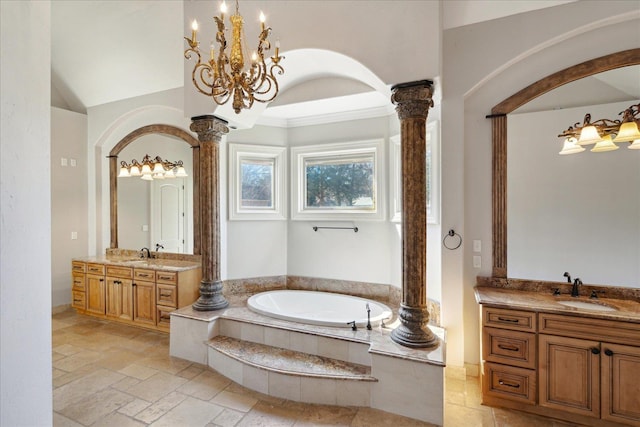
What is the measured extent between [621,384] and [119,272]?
5.23 meters

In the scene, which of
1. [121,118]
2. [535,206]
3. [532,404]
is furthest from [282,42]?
[532,404]

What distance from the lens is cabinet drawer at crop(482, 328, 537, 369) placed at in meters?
2.29

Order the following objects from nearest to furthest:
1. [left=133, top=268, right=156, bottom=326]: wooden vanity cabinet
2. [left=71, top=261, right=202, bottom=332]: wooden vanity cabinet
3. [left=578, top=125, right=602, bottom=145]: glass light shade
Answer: [left=578, top=125, right=602, bottom=145]: glass light shade
[left=71, top=261, right=202, bottom=332]: wooden vanity cabinet
[left=133, top=268, right=156, bottom=326]: wooden vanity cabinet

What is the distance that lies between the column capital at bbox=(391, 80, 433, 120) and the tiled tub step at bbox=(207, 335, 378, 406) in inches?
85.4

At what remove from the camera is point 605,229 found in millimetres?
2506

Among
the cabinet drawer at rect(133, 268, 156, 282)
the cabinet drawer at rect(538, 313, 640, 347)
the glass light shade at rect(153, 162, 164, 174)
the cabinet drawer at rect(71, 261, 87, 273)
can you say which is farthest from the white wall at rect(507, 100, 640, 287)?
the cabinet drawer at rect(71, 261, 87, 273)

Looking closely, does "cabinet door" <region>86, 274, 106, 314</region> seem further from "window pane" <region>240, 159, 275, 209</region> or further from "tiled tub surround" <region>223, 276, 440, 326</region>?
"window pane" <region>240, 159, 275, 209</region>

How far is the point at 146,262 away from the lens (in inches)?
171

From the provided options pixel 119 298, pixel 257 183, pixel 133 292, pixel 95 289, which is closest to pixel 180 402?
pixel 133 292

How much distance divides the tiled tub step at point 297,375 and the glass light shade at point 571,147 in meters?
2.49

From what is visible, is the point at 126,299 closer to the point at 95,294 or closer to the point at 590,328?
the point at 95,294

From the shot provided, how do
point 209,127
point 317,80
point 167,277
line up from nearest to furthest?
point 209,127, point 317,80, point 167,277

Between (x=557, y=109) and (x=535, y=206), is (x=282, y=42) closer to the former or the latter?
(x=557, y=109)

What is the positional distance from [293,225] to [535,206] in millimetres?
2902
